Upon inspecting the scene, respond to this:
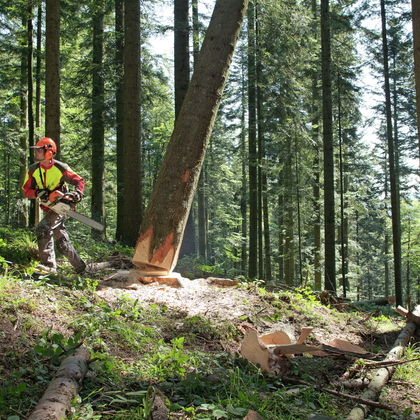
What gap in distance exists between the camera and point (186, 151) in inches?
224

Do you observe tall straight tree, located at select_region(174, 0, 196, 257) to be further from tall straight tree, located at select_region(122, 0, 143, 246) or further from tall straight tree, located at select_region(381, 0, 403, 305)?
tall straight tree, located at select_region(381, 0, 403, 305)

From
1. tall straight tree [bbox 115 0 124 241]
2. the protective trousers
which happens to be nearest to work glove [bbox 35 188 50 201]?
the protective trousers

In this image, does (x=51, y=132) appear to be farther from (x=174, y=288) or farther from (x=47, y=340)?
(x=47, y=340)

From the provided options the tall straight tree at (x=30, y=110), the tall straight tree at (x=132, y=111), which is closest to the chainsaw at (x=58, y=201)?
the tall straight tree at (x=132, y=111)

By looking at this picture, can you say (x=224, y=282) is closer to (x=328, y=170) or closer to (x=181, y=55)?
(x=328, y=170)

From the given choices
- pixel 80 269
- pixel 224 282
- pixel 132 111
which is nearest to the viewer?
pixel 80 269

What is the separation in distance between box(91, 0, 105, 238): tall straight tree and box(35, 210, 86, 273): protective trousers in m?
7.09

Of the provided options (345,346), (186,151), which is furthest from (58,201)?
(345,346)

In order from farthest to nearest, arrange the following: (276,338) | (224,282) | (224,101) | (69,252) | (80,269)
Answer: (224,101)
(224,282)
(80,269)
(69,252)
(276,338)

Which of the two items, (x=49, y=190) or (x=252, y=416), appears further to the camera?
(x=49, y=190)

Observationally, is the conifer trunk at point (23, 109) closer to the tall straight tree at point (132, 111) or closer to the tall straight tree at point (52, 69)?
the tall straight tree at point (52, 69)

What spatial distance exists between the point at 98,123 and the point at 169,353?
11732 millimetres

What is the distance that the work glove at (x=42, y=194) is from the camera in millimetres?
5059

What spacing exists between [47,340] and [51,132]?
6.23 meters
